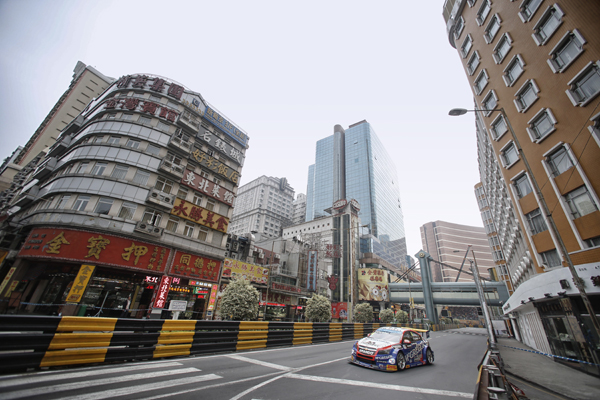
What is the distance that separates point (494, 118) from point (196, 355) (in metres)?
26.4

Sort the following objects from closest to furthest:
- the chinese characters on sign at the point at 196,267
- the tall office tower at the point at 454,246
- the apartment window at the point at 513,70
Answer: the apartment window at the point at 513,70 < the chinese characters on sign at the point at 196,267 < the tall office tower at the point at 454,246

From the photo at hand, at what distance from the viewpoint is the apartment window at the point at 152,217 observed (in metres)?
21.8

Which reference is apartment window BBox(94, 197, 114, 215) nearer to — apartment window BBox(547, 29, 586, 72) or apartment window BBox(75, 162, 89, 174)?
apartment window BBox(75, 162, 89, 174)

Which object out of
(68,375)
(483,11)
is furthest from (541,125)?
(68,375)

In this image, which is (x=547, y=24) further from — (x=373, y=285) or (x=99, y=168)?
(x=373, y=285)

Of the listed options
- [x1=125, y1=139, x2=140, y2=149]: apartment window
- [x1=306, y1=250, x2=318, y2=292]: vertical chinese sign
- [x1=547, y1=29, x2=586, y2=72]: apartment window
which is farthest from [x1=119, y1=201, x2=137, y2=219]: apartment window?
[x1=306, y1=250, x2=318, y2=292]: vertical chinese sign

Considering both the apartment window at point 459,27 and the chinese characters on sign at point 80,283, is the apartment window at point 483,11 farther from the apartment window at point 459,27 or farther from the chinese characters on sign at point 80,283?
the chinese characters on sign at point 80,283

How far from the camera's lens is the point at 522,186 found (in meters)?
17.0

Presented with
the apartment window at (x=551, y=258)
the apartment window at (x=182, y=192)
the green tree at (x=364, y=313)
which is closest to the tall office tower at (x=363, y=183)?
the green tree at (x=364, y=313)

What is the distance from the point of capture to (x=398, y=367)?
876cm

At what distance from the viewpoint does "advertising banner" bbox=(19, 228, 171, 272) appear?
17.5 metres

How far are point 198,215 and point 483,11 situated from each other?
33.8 meters

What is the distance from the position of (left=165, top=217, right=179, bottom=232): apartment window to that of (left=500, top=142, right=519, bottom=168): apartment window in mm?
29670

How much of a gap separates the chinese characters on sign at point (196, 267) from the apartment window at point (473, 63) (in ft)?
108
